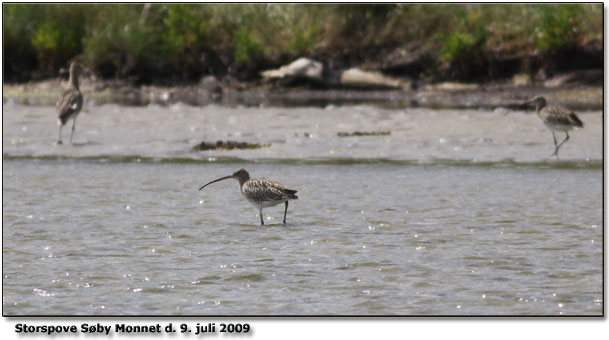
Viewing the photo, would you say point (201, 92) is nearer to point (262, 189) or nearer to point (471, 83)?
point (471, 83)

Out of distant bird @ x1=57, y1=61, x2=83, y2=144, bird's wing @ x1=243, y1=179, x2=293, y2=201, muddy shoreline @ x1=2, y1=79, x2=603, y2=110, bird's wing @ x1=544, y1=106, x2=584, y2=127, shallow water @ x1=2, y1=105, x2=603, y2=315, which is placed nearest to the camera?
shallow water @ x1=2, y1=105, x2=603, y2=315

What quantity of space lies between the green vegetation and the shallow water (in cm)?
1494

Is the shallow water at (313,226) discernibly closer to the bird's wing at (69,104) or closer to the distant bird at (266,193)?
the distant bird at (266,193)

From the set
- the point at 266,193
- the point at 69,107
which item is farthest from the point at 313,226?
the point at 69,107

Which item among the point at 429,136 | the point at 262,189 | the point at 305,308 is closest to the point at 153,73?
the point at 429,136

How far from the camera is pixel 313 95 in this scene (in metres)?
32.4

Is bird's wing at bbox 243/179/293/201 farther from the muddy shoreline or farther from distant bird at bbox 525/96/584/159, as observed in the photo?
the muddy shoreline

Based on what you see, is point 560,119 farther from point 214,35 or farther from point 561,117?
point 214,35

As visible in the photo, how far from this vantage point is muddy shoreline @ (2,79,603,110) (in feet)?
93.4

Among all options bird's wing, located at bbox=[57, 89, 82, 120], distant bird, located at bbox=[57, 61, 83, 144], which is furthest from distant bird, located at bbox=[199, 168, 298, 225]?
bird's wing, located at bbox=[57, 89, 82, 120]

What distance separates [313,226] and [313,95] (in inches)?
858

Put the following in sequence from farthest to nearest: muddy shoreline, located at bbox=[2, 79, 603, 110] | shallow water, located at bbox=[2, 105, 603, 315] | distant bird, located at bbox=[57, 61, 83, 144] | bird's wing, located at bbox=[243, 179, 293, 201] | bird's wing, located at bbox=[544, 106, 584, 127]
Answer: muddy shoreline, located at bbox=[2, 79, 603, 110] → distant bird, located at bbox=[57, 61, 83, 144] → bird's wing, located at bbox=[544, 106, 584, 127] → bird's wing, located at bbox=[243, 179, 293, 201] → shallow water, located at bbox=[2, 105, 603, 315]

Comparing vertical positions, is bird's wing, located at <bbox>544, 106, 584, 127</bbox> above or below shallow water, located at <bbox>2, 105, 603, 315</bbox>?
above

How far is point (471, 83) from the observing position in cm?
3253
